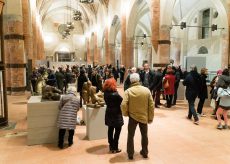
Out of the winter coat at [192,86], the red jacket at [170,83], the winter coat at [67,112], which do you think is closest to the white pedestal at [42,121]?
the winter coat at [67,112]

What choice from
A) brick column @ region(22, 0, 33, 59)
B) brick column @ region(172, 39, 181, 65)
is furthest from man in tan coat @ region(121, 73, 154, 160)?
brick column @ region(172, 39, 181, 65)

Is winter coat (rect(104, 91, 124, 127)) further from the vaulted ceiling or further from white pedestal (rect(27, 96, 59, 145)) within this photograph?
the vaulted ceiling

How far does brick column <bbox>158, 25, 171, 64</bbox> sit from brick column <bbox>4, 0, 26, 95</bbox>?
7538mm

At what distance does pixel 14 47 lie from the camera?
39.6 feet

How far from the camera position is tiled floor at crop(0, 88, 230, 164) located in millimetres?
4312

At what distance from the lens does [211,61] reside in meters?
19.6

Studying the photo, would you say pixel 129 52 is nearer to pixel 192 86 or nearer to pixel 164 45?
pixel 164 45

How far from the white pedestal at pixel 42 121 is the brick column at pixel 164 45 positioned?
29.3 feet

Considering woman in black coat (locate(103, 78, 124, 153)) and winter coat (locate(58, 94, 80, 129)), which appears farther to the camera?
winter coat (locate(58, 94, 80, 129))

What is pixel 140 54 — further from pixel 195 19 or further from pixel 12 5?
pixel 12 5

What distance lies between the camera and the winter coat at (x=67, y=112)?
4793 mm

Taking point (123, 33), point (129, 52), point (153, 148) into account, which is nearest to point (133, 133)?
point (153, 148)

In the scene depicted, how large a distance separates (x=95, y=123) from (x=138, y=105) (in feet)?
5.34

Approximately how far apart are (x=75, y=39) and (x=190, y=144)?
39.2m
